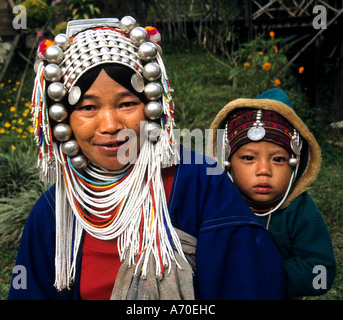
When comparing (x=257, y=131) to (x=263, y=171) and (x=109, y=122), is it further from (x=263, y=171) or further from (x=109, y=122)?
(x=109, y=122)

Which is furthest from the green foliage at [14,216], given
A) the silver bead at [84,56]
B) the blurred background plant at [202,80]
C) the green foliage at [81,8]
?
the green foliage at [81,8]

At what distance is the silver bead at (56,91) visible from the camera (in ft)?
6.41

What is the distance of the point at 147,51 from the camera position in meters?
1.98

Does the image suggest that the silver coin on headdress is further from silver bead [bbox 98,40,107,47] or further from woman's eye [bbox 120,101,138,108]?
silver bead [bbox 98,40,107,47]

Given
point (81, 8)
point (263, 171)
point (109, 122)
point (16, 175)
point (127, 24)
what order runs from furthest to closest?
point (81, 8), point (16, 175), point (263, 171), point (127, 24), point (109, 122)

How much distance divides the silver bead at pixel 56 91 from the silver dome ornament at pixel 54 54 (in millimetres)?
103

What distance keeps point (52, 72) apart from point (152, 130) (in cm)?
46

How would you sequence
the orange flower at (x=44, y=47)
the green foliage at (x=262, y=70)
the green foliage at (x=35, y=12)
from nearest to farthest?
the orange flower at (x=44, y=47) → the green foliage at (x=262, y=70) → the green foliage at (x=35, y=12)

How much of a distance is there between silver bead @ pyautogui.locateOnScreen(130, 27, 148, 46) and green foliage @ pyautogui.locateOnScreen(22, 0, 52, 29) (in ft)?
19.6

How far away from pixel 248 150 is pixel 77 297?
104cm

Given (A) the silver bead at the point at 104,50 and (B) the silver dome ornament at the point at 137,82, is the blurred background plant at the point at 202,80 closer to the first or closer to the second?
(B) the silver dome ornament at the point at 137,82

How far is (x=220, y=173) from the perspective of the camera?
209cm

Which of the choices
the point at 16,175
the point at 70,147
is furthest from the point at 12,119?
the point at 70,147
